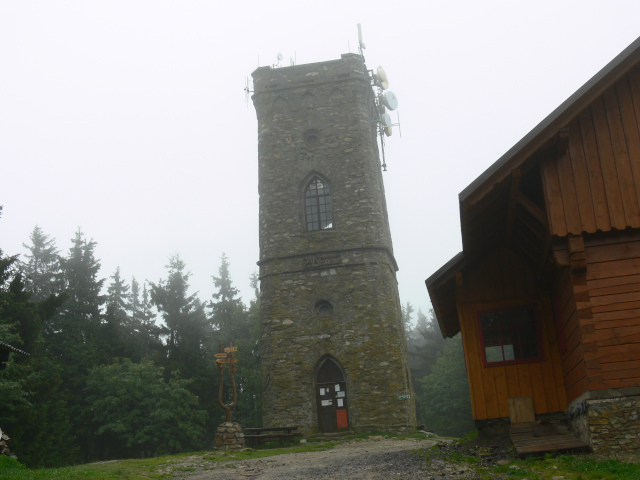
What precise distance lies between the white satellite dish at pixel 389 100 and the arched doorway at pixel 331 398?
12.0m

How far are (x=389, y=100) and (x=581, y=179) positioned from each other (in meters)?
19.7

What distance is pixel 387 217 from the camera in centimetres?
2647

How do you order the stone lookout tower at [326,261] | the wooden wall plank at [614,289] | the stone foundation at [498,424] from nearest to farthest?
the wooden wall plank at [614,289]
the stone foundation at [498,424]
the stone lookout tower at [326,261]

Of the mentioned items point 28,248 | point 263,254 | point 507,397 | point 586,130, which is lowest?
point 507,397

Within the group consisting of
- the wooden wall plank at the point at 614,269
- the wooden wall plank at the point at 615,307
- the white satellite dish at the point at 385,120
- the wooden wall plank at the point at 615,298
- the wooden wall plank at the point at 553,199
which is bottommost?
the wooden wall plank at the point at 615,307

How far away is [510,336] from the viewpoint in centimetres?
1246

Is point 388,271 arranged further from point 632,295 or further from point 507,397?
point 632,295

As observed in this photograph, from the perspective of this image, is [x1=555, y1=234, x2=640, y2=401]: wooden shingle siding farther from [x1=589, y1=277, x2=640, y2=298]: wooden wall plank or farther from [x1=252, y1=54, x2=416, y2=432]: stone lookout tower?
[x1=252, y1=54, x2=416, y2=432]: stone lookout tower

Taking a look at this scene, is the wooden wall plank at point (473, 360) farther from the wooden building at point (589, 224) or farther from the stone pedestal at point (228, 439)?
the stone pedestal at point (228, 439)

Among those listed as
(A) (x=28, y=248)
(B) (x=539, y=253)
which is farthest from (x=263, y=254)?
(A) (x=28, y=248)

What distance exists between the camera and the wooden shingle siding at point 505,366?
12023mm

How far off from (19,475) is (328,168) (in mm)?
15880

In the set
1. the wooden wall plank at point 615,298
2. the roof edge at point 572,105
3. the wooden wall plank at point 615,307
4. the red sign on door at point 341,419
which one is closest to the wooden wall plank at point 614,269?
the wooden wall plank at point 615,298

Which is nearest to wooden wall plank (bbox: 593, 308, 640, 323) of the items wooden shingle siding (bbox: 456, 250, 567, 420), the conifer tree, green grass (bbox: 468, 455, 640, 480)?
green grass (bbox: 468, 455, 640, 480)
